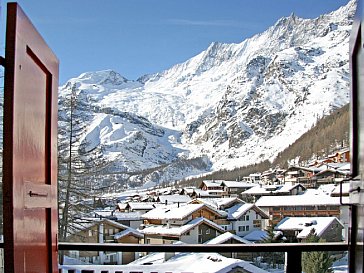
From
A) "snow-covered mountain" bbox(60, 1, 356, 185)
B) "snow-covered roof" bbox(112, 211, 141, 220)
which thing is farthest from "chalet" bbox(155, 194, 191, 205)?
"snow-covered mountain" bbox(60, 1, 356, 185)

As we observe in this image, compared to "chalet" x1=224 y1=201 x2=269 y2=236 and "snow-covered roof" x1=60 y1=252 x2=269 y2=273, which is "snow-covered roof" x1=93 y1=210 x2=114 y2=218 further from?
"snow-covered roof" x1=60 y1=252 x2=269 y2=273

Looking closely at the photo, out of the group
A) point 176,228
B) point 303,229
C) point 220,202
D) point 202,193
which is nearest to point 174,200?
point 202,193

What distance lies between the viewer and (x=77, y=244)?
2.15 m

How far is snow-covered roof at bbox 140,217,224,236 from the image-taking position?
5.00 meters

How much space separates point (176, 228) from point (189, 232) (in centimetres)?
16

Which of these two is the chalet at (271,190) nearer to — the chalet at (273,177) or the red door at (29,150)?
the chalet at (273,177)

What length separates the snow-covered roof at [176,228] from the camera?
5004 mm

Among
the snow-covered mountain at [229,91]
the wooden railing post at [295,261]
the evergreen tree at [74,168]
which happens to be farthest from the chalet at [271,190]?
the snow-covered mountain at [229,91]

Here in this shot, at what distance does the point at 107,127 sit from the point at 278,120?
63.5 feet

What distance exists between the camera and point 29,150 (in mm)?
1220

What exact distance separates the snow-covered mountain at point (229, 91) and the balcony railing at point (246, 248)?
40.1 meters

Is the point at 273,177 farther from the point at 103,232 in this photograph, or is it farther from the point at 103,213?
the point at 103,232

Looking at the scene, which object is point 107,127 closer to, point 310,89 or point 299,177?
point 310,89

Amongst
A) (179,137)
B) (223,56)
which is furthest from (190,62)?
(179,137)
